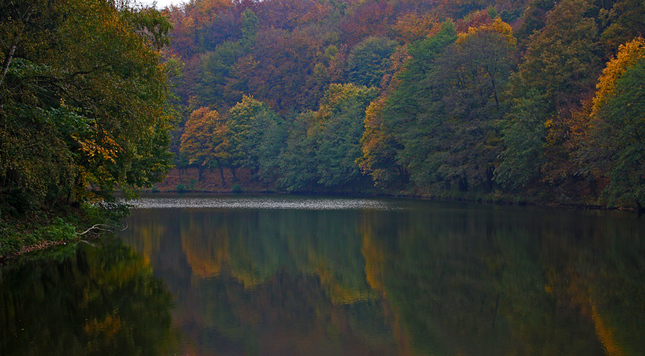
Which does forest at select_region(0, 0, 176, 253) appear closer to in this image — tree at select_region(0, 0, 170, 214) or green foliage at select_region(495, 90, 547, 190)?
tree at select_region(0, 0, 170, 214)

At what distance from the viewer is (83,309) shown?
11.1 metres

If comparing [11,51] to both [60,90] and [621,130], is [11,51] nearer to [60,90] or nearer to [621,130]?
[60,90]

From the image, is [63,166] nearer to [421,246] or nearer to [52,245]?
[52,245]

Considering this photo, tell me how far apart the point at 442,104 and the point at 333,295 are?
131 feet

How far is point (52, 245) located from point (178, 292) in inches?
316

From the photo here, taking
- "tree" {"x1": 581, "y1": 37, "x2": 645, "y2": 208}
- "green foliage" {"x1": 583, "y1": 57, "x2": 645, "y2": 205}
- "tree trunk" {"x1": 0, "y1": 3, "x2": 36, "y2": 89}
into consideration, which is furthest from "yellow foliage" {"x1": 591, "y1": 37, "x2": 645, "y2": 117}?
"tree trunk" {"x1": 0, "y1": 3, "x2": 36, "y2": 89}

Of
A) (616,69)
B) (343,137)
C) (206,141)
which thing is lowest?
(343,137)

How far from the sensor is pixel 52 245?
18906 mm

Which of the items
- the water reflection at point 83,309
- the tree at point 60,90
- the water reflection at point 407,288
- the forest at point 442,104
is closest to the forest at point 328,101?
the tree at point 60,90

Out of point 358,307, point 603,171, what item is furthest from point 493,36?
point 358,307

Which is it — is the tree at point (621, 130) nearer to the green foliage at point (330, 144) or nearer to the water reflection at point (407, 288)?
the water reflection at point (407, 288)

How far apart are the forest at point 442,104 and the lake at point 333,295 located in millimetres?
11965

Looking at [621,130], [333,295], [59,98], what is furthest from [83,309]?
[621,130]

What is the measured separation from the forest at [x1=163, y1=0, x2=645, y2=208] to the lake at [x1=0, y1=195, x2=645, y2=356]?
12.0 meters
